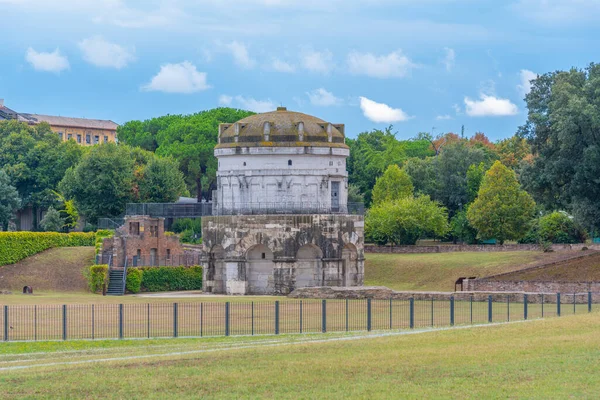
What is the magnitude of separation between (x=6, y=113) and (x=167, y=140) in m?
42.0

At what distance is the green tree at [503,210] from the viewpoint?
111375 millimetres

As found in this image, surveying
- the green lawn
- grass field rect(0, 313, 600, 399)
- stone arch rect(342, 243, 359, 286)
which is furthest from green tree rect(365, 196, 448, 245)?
grass field rect(0, 313, 600, 399)

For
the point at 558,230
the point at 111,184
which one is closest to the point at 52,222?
the point at 111,184

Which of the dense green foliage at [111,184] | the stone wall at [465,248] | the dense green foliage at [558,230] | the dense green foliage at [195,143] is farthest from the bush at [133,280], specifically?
the dense green foliage at [195,143]

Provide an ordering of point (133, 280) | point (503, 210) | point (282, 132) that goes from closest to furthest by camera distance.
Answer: point (282, 132), point (133, 280), point (503, 210)

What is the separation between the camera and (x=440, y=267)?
321 ft

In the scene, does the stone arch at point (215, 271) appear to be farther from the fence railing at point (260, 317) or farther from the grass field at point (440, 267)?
the fence railing at point (260, 317)

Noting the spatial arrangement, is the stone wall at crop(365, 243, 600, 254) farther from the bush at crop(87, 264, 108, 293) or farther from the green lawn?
the bush at crop(87, 264, 108, 293)

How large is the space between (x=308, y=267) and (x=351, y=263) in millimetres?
3449

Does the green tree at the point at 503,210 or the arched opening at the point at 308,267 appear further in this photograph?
the green tree at the point at 503,210

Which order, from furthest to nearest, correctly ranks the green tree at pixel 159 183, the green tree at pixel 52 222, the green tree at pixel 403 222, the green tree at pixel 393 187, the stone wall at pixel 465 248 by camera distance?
the green tree at pixel 393 187 → the green tree at pixel 52 222 → the green tree at pixel 159 183 → the green tree at pixel 403 222 → the stone wall at pixel 465 248

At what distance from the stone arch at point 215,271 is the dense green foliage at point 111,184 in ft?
86.5

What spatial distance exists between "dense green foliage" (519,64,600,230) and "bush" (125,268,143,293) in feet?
89.9

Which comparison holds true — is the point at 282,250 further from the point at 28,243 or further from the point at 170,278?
the point at 28,243
